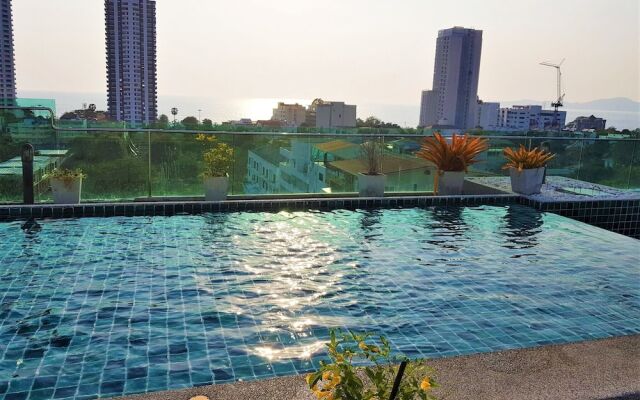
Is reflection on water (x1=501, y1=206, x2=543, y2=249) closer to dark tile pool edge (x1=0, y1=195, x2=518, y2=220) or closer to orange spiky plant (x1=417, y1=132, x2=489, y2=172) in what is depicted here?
dark tile pool edge (x1=0, y1=195, x2=518, y2=220)

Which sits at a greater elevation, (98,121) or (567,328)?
(98,121)

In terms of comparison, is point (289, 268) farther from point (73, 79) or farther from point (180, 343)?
point (73, 79)

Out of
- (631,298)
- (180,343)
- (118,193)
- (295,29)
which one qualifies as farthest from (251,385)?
(295,29)

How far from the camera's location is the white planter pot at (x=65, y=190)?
7.37 meters

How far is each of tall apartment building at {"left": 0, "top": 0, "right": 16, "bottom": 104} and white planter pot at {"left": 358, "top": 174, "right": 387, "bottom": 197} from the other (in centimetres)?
3321

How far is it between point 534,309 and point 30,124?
7.43 metres

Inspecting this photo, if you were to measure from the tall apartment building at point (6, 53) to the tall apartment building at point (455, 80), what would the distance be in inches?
1925

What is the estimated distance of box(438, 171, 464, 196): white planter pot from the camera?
9.11 metres

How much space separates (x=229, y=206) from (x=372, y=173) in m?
2.54

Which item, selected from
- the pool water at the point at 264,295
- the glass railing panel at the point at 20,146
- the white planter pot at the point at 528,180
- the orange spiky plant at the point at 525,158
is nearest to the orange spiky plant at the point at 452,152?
the orange spiky plant at the point at 525,158

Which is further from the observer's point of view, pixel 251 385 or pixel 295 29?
pixel 295 29

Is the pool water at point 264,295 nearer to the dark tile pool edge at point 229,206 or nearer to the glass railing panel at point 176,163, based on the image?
the dark tile pool edge at point 229,206

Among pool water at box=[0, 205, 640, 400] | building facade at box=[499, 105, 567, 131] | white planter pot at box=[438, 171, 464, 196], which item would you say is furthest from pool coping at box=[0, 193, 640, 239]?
building facade at box=[499, 105, 567, 131]

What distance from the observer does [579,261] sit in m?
5.76
